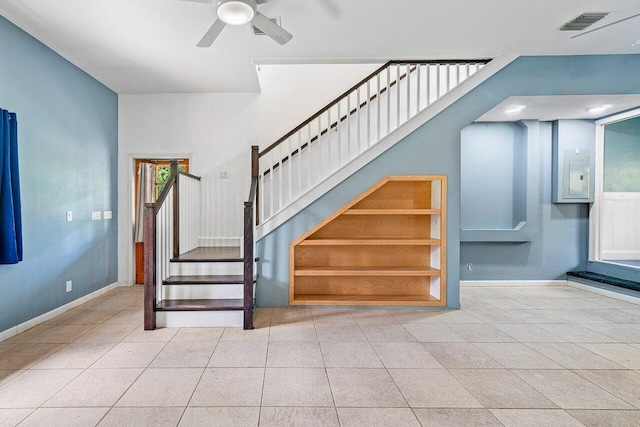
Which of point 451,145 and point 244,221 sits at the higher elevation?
point 451,145

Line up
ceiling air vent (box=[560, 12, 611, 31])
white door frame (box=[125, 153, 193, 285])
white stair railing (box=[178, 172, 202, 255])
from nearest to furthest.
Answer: ceiling air vent (box=[560, 12, 611, 31])
white stair railing (box=[178, 172, 202, 255])
white door frame (box=[125, 153, 193, 285])

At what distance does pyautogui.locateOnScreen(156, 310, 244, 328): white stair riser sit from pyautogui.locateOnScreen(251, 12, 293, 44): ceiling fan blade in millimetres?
2766

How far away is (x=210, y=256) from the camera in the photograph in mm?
4113

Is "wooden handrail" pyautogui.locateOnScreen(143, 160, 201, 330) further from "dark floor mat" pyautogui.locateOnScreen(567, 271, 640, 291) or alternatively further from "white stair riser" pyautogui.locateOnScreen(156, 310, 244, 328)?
"dark floor mat" pyautogui.locateOnScreen(567, 271, 640, 291)

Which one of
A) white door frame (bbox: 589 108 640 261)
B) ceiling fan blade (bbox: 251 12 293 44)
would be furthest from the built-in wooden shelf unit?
white door frame (bbox: 589 108 640 261)

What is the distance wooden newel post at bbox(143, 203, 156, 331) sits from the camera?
336 cm

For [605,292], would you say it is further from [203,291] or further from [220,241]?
[220,241]

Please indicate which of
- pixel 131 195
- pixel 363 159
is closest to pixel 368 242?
pixel 363 159

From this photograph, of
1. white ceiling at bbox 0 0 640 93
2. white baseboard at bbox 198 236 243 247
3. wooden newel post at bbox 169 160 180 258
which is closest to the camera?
white ceiling at bbox 0 0 640 93

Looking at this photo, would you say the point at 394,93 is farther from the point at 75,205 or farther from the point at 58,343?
the point at 58,343

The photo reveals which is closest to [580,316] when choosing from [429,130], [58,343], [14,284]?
[429,130]

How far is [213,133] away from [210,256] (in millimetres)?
2214

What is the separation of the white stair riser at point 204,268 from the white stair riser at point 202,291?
23 cm

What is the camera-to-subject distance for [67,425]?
1898mm
